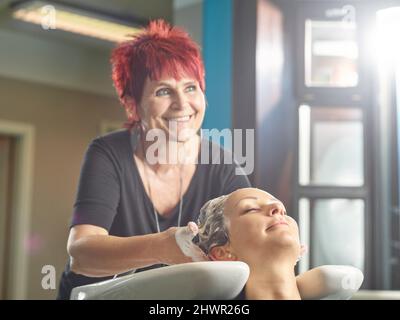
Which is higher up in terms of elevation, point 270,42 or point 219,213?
point 270,42

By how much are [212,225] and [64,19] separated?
3.57ft

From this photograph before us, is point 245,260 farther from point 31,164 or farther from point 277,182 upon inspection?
point 31,164

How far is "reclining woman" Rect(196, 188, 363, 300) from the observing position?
6.40ft

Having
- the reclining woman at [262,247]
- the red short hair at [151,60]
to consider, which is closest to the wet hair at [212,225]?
the reclining woman at [262,247]

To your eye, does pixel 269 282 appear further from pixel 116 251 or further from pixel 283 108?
pixel 283 108

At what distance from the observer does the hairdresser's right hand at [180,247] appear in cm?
196

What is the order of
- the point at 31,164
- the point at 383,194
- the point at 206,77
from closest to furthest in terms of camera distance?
the point at 206,77 → the point at 383,194 → the point at 31,164

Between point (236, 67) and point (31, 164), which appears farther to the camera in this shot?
point (31, 164)

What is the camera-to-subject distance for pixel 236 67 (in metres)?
2.35

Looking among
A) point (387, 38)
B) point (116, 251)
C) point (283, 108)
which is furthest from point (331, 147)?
point (116, 251)

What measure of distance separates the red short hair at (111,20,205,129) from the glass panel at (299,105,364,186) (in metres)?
0.64

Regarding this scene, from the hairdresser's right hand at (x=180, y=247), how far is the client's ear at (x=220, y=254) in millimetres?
21

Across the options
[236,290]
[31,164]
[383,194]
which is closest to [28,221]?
[31,164]
